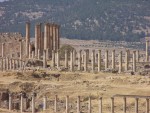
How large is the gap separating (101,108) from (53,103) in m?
6.92

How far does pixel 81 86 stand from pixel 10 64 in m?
19.3

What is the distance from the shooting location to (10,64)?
75688mm

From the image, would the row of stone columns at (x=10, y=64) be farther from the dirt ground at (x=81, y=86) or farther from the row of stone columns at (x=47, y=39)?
the dirt ground at (x=81, y=86)

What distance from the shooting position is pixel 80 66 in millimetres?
69750

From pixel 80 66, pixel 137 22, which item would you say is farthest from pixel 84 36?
pixel 80 66

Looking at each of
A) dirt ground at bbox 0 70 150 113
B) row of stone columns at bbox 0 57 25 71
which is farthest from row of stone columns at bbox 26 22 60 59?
dirt ground at bbox 0 70 150 113

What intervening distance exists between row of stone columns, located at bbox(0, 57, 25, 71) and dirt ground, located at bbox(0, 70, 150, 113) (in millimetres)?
7405

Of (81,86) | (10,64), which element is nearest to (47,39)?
(10,64)

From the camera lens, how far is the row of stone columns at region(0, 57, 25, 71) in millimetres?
75088

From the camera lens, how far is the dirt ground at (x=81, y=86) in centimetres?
5053

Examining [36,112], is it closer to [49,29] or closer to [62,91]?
[62,91]

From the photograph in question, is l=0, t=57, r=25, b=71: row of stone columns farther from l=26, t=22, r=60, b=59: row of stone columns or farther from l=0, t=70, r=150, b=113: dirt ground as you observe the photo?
l=0, t=70, r=150, b=113: dirt ground

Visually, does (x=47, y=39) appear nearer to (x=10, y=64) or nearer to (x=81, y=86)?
(x=10, y=64)

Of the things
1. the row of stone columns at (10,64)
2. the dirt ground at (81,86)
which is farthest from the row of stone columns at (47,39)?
the dirt ground at (81,86)
